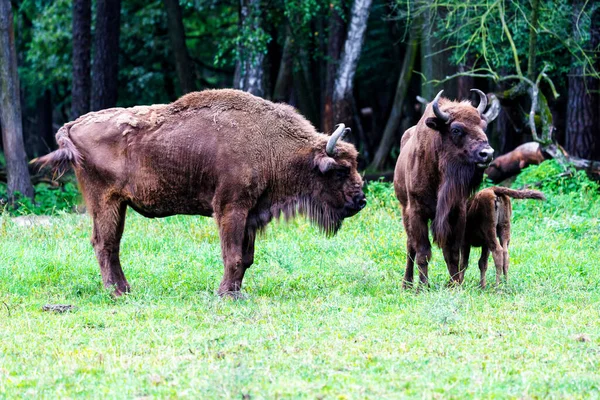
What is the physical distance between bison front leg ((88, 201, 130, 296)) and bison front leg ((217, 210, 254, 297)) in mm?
1213

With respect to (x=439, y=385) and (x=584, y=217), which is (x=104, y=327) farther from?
(x=584, y=217)

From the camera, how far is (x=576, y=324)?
26.2ft

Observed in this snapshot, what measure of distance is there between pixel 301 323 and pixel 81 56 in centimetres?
1618

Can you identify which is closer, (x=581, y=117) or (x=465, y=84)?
(x=581, y=117)

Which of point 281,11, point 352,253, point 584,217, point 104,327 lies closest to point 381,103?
point 281,11

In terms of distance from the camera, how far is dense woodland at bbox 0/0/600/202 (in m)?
18.1

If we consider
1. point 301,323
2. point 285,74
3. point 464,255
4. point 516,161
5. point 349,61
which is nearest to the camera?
point 301,323

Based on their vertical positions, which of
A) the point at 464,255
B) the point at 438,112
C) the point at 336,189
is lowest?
the point at 464,255

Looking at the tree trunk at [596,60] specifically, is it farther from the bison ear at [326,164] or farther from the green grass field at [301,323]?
the bison ear at [326,164]

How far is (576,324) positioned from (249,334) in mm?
2963

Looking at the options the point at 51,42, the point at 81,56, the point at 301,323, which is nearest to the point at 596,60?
the point at 81,56

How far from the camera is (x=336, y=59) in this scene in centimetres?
2286

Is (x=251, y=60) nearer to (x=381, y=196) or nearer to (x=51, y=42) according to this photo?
(x=381, y=196)

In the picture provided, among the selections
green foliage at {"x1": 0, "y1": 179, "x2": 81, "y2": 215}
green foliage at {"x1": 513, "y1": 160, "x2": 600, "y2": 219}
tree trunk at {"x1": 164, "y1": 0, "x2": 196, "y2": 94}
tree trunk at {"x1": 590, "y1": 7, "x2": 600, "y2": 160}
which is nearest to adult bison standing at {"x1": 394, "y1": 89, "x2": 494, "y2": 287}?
green foliage at {"x1": 513, "y1": 160, "x2": 600, "y2": 219}
